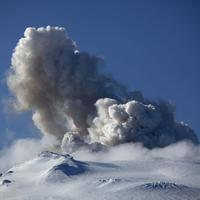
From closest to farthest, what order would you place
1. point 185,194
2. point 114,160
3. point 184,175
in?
point 185,194, point 184,175, point 114,160

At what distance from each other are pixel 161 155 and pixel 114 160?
960 centimetres

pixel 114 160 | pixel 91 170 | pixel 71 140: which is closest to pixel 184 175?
pixel 91 170

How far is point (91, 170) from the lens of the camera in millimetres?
127062

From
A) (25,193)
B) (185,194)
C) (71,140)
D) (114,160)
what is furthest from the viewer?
(71,140)

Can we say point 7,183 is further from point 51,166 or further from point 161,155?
point 161,155

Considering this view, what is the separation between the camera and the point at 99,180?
4569 inches

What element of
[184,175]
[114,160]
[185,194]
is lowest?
[185,194]

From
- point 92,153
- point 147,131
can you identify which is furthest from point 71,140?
point 147,131

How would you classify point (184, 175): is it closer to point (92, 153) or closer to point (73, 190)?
point (73, 190)

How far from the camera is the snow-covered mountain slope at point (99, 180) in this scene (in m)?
107

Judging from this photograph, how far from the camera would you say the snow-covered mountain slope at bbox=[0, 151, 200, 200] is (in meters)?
107

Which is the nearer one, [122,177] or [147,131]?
[122,177]

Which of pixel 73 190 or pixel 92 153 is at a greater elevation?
pixel 92 153

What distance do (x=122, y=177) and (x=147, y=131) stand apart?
102 feet
